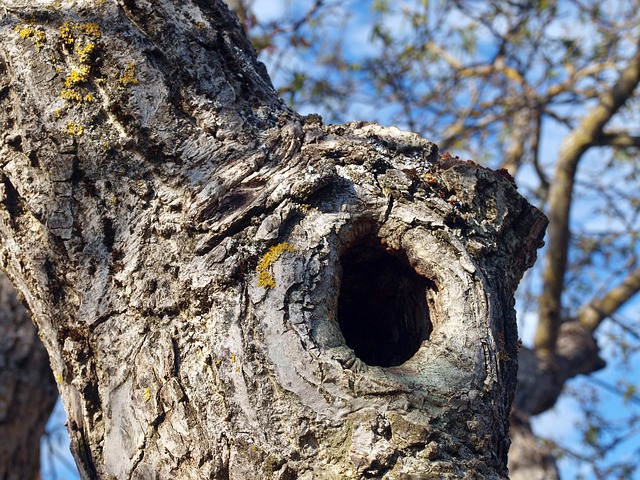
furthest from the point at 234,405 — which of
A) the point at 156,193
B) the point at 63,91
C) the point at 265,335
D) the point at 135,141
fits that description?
the point at 63,91

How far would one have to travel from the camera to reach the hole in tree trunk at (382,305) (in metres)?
1.91

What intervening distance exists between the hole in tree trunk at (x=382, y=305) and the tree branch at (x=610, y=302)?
15.7 ft

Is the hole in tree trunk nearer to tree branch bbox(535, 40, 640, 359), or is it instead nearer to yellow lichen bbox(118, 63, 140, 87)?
yellow lichen bbox(118, 63, 140, 87)

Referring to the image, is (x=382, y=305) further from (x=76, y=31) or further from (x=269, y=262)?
(x=76, y=31)

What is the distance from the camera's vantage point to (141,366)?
5.04 ft

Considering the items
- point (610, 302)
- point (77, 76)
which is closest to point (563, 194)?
point (610, 302)

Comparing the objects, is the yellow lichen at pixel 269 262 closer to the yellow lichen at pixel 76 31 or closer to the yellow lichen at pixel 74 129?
the yellow lichen at pixel 74 129

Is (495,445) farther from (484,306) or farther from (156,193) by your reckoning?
(156,193)

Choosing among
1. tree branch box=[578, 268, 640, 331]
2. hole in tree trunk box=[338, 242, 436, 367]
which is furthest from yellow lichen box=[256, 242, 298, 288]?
tree branch box=[578, 268, 640, 331]

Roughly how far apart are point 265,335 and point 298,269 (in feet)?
0.59

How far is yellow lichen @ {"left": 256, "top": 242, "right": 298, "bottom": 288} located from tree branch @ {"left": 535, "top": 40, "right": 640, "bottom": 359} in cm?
455

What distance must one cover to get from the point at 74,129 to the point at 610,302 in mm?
5712

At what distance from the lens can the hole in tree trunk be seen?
1.91 m

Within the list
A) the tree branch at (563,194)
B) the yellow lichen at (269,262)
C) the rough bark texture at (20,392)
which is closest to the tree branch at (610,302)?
the tree branch at (563,194)
